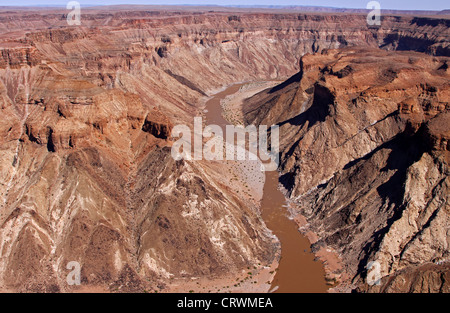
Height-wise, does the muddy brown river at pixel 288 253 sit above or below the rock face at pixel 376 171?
below

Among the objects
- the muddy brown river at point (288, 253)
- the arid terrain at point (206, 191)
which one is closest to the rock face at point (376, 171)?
the arid terrain at point (206, 191)

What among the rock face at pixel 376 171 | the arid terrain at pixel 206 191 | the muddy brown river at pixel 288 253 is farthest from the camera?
the muddy brown river at pixel 288 253

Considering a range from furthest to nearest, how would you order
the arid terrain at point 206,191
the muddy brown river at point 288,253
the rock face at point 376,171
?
the muddy brown river at point 288,253 < the arid terrain at point 206,191 < the rock face at point 376,171

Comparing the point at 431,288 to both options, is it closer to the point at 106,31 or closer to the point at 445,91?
the point at 445,91

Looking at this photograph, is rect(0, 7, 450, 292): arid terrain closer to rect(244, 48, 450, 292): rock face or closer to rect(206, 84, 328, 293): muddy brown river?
rect(244, 48, 450, 292): rock face

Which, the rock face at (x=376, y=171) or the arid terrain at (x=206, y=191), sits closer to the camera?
the rock face at (x=376, y=171)

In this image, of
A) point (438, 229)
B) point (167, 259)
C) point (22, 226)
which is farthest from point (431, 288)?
point (22, 226)

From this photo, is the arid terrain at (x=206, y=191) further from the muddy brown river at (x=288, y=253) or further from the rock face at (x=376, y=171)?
the muddy brown river at (x=288, y=253)
